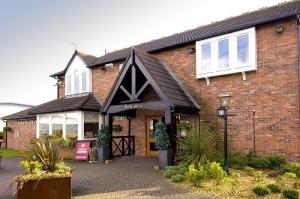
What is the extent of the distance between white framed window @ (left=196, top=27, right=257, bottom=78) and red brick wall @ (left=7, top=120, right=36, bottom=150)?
15834mm

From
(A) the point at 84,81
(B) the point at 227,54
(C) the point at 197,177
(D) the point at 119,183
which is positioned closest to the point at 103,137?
(D) the point at 119,183

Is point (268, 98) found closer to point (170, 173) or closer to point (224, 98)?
point (224, 98)

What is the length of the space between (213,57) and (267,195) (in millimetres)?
7701

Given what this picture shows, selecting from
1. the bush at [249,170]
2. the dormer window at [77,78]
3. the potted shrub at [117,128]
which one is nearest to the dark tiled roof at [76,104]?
the dormer window at [77,78]

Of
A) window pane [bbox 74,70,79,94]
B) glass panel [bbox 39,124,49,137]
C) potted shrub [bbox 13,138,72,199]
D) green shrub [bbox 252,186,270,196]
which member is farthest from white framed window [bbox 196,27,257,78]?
glass panel [bbox 39,124,49,137]

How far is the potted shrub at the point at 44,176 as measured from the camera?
6.88 m

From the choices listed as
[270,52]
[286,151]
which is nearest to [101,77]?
[270,52]

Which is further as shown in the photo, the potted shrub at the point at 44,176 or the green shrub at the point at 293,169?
the green shrub at the point at 293,169

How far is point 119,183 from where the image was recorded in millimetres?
9289

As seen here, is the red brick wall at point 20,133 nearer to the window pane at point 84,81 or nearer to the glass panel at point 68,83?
the glass panel at point 68,83

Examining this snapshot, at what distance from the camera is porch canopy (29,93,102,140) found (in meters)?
17.4

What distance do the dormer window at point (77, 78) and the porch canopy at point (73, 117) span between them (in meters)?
0.67

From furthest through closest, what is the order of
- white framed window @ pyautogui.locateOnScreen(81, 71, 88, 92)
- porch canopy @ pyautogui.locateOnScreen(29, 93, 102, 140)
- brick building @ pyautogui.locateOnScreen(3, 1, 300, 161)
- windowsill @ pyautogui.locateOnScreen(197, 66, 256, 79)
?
white framed window @ pyautogui.locateOnScreen(81, 71, 88, 92)
porch canopy @ pyautogui.locateOnScreen(29, 93, 102, 140)
windowsill @ pyautogui.locateOnScreen(197, 66, 256, 79)
brick building @ pyautogui.locateOnScreen(3, 1, 300, 161)

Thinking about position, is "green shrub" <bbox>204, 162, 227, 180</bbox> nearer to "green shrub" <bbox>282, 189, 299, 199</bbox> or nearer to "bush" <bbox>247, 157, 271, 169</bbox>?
"green shrub" <bbox>282, 189, 299, 199</bbox>
